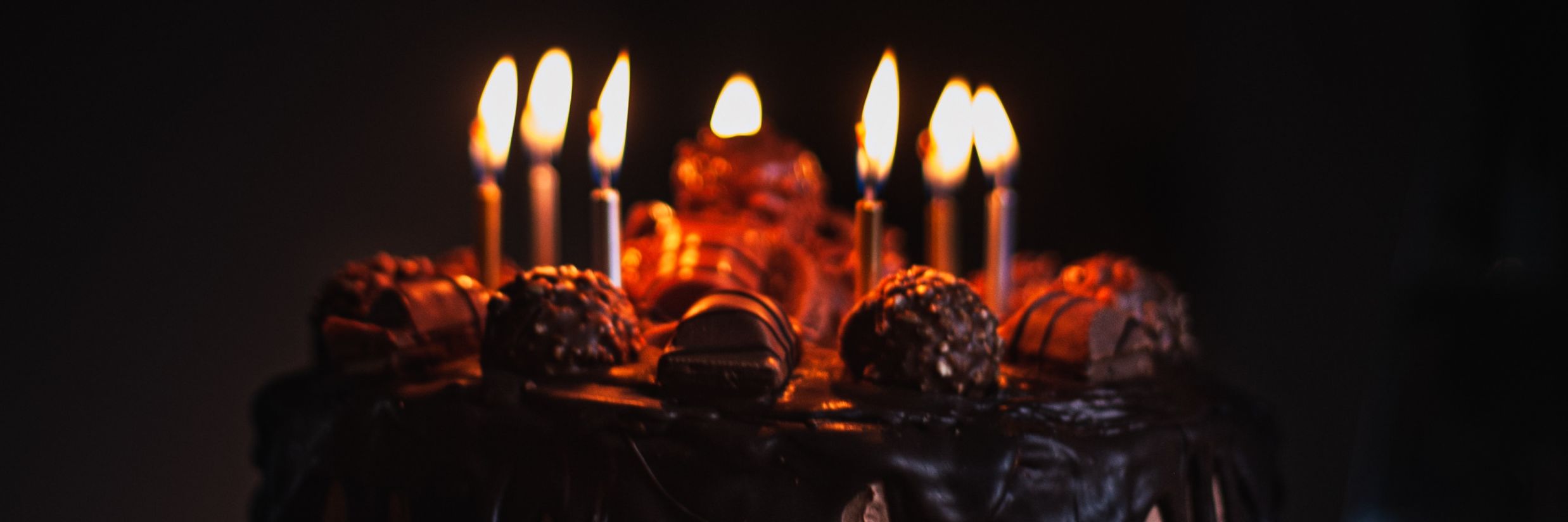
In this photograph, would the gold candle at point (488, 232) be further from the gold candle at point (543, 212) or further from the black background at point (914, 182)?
the black background at point (914, 182)

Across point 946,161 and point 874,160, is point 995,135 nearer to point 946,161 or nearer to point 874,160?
point 946,161

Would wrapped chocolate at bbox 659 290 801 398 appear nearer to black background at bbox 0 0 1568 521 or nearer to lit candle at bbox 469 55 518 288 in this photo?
lit candle at bbox 469 55 518 288

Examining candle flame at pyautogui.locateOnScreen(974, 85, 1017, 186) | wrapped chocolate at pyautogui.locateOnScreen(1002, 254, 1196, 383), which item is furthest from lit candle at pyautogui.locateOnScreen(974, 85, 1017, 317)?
wrapped chocolate at pyautogui.locateOnScreen(1002, 254, 1196, 383)

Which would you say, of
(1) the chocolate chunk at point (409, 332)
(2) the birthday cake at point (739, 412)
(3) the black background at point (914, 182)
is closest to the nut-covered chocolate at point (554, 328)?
(2) the birthday cake at point (739, 412)

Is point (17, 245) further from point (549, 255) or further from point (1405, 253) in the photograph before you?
point (1405, 253)

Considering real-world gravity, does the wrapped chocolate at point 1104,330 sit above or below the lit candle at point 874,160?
below

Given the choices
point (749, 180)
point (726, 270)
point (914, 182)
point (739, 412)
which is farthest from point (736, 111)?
point (914, 182)
